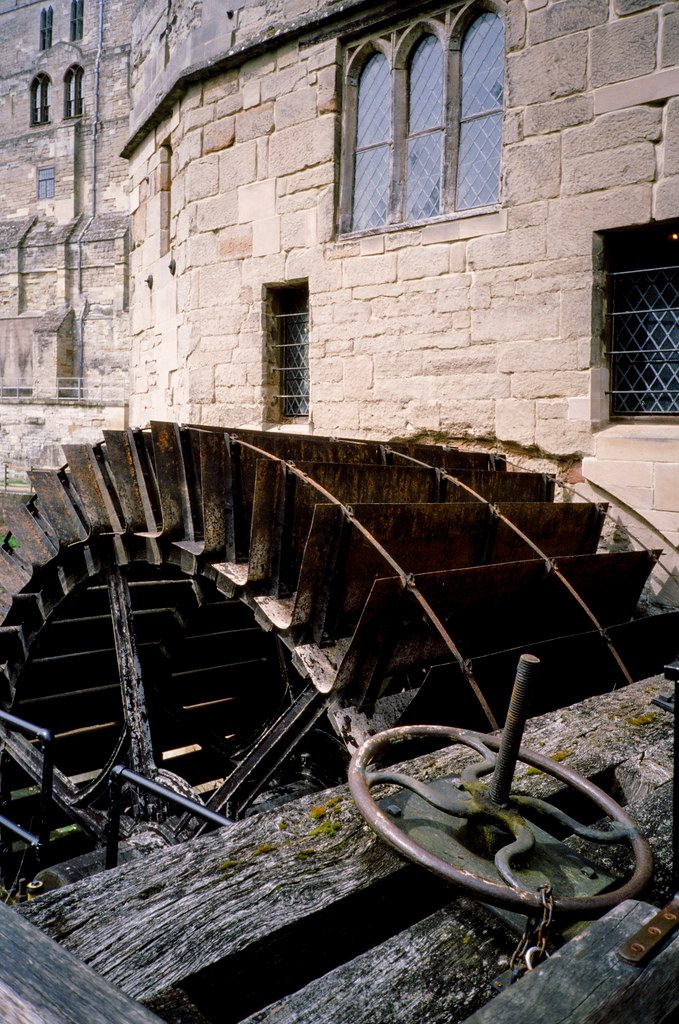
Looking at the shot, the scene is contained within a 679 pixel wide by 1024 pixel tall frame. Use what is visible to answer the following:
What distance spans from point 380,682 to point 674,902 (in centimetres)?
194

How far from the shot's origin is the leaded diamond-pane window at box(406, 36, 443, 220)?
564 cm

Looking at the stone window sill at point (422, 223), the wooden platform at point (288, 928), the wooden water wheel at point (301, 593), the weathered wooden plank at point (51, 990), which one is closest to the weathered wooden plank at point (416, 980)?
the wooden platform at point (288, 928)

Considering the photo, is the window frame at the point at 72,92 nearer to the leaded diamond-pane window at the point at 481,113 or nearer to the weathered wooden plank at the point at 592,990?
the leaded diamond-pane window at the point at 481,113

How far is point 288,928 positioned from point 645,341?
444 cm

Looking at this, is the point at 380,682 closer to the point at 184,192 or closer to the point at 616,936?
the point at 616,936

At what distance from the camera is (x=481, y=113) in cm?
540

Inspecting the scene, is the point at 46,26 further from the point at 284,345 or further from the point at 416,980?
the point at 416,980

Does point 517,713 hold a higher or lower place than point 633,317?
lower

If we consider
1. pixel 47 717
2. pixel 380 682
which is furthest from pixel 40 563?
pixel 380 682

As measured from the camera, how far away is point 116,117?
30688 millimetres

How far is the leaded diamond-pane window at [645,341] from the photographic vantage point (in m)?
4.70

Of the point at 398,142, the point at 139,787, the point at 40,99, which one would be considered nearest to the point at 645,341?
the point at 398,142

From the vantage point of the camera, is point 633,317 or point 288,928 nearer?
point 288,928

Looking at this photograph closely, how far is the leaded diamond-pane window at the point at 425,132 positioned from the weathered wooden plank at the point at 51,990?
5.49m
